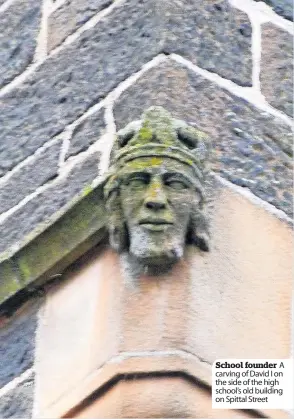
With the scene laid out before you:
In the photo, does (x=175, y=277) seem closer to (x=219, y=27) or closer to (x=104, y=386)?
(x=104, y=386)

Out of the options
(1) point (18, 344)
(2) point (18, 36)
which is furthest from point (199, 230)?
(2) point (18, 36)

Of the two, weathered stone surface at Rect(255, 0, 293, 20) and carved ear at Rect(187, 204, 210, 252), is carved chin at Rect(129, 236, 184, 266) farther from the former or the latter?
weathered stone surface at Rect(255, 0, 293, 20)

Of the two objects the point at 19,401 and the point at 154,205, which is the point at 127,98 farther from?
the point at 19,401

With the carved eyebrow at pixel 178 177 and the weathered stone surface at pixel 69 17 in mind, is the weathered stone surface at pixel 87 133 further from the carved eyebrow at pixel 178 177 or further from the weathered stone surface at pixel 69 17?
the carved eyebrow at pixel 178 177

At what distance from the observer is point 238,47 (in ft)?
15.0

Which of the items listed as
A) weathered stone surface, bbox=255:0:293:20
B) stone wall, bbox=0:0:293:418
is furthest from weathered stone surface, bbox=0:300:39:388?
weathered stone surface, bbox=255:0:293:20

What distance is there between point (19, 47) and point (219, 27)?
2.05 feet

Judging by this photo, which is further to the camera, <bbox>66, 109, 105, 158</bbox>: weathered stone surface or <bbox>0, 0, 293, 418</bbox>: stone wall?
<bbox>66, 109, 105, 158</bbox>: weathered stone surface

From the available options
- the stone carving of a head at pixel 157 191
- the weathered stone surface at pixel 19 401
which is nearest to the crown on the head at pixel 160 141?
the stone carving of a head at pixel 157 191

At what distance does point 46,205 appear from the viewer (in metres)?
4.47

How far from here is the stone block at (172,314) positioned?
12.8 feet

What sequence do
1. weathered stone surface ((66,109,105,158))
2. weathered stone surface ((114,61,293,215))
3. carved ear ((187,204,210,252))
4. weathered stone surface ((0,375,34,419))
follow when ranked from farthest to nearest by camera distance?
weathered stone surface ((66,109,105,158))
weathered stone surface ((114,61,293,215))
weathered stone surface ((0,375,34,419))
carved ear ((187,204,210,252))

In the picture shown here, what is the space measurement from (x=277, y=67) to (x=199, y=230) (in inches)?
27.1

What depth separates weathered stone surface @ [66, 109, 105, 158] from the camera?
14.6 feet
